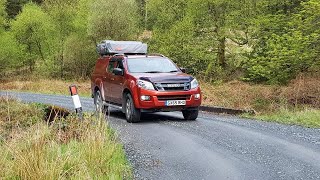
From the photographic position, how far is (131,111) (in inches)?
477

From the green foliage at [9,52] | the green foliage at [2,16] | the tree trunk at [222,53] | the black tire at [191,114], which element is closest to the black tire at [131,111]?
the black tire at [191,114]

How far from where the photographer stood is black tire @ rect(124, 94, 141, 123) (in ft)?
39.4

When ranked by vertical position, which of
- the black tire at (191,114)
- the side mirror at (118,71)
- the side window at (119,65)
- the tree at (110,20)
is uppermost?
the tree at (110,20)

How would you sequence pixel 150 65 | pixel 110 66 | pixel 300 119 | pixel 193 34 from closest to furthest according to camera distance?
pixel 300 119 < pixel 150 65 < pixel 110 66 < pixel 193 34

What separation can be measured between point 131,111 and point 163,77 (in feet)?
4.35

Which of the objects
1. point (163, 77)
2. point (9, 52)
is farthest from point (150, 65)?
point (9, 52)

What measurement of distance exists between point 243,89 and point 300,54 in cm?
505

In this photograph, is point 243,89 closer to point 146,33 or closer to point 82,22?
point 146,33

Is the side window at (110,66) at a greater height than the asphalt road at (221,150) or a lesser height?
greater

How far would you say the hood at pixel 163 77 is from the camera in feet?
39.2

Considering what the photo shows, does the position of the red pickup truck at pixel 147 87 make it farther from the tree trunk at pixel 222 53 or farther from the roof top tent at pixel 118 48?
the tree trunk at pixel 222 53

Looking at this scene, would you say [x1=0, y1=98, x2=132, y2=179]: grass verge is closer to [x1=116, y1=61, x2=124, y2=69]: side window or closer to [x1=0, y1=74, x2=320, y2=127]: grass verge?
[x1=116, y1=61, x2=124, y2=69]: side window

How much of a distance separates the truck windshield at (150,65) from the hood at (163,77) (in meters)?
0.50

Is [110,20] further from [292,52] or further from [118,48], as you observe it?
[292,52]
